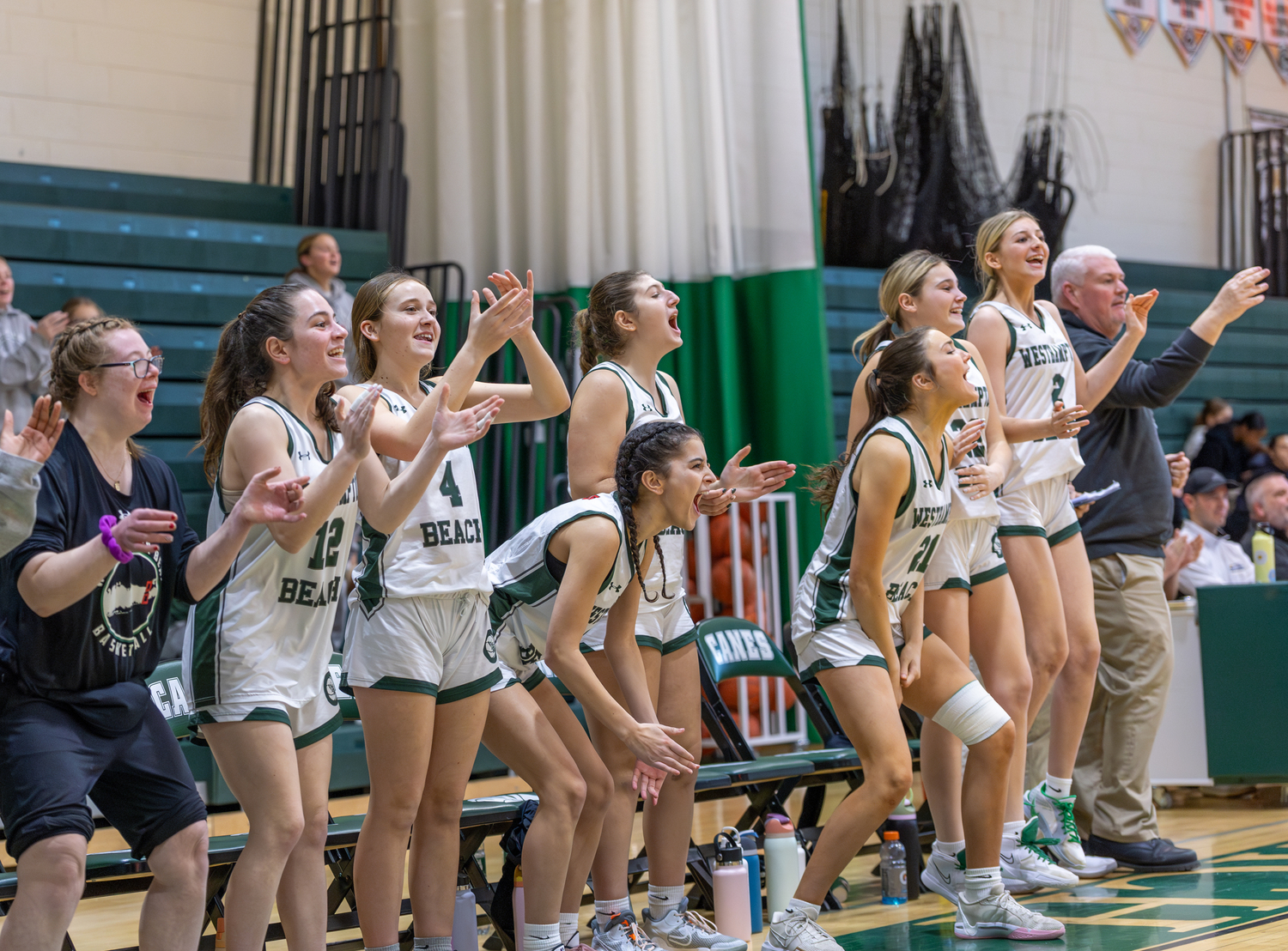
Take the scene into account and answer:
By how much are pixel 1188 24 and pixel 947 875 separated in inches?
409

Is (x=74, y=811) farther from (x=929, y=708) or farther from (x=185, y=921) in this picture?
(x=929, y=708)

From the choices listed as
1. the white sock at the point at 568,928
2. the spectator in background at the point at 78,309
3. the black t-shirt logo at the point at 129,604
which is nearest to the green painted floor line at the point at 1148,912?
the white sock at the point at 568,928

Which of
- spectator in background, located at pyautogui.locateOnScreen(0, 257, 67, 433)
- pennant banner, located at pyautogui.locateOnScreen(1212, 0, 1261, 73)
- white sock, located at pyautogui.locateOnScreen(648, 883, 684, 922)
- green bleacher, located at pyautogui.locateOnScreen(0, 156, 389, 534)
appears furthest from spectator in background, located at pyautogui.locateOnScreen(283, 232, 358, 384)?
pennant banner, located at pyautogui.locateOnScreen(1212, 0, 1261, 73)

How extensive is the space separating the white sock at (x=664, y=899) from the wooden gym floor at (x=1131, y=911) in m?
0.31

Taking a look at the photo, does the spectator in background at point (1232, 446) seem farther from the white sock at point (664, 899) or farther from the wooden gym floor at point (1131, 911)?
the white sock at point (664, 899)

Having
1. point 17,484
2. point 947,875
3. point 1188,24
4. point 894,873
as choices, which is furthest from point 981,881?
point 1188,24

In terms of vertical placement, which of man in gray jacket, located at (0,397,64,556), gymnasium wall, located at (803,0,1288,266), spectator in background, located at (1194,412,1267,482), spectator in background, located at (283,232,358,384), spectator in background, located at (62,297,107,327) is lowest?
man in gray jacket, located at (0,397,64,556)

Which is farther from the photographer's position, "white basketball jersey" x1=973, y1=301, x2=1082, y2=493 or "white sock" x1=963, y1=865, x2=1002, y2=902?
"white basketball jersey" x1=973, y1=301, x2=1082, y2=493

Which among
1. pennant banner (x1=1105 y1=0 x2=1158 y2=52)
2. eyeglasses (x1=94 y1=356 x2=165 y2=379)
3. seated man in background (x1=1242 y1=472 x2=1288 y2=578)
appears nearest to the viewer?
eyeglasses (x1=94 y1=356 x2=165 y2=379)

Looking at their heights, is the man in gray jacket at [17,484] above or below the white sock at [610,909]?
above

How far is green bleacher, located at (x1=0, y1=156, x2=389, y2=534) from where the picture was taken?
21.9 ft

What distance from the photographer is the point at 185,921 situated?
2531mm

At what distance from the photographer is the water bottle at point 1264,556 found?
20.4 feet

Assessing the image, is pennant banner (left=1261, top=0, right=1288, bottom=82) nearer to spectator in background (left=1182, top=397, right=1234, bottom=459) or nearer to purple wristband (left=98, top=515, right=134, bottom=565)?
spectator in background (left=1182, top=397, right=1234, bottom=459)
